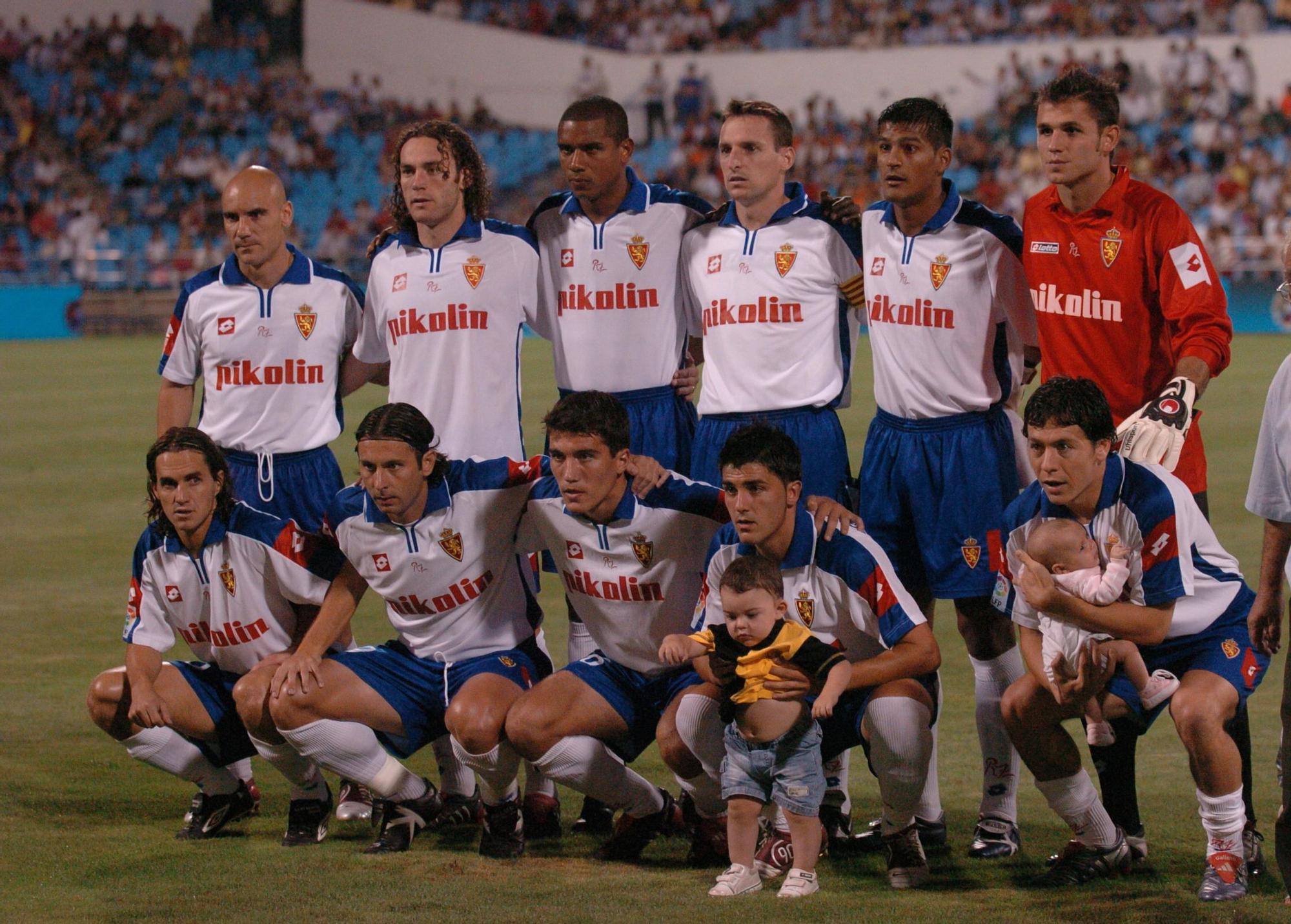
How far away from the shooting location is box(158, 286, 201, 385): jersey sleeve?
19.5 ft

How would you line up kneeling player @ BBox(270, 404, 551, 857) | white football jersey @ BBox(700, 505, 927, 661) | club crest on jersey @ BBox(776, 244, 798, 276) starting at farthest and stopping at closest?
club crest on jersey @ BBox(776, 244, 798, 276), kneeling player @ BBox(270, 404, 551, 857), white football jersey @ BBox(700, 505, 927, 661)

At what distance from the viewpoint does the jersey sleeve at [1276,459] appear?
4.11 meters

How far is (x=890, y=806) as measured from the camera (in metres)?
4.48

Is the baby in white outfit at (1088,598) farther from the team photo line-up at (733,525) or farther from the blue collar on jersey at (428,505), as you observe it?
the blue collar on jersey at (428,505)

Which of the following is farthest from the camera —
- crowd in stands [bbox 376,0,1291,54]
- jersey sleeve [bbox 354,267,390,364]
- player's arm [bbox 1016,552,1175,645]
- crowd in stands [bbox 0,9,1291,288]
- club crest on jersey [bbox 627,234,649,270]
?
crowd in stands [bbox 376,0,1291,54]

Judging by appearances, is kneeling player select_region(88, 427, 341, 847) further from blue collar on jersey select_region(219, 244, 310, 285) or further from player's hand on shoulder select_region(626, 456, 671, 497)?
player's hand on shoulder select_region(626, 456, 671, 497)

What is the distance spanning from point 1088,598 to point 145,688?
2.90 meters

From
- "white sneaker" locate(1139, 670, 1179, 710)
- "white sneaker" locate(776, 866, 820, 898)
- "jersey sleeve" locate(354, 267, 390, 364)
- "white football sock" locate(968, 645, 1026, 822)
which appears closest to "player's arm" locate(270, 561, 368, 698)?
"jersey sleeve" locate(354, 267, 390, 364)

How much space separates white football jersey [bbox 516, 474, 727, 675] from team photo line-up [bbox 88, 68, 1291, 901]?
13 millimetres

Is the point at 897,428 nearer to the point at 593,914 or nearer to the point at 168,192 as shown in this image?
the point at 593,914

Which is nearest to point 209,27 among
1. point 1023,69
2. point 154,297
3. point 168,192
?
point 168,192

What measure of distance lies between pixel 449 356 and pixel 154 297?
22.4 meters

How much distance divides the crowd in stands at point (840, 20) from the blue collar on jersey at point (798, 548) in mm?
28064

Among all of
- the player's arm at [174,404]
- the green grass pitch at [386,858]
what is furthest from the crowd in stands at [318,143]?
the player's arm at [174,404]
